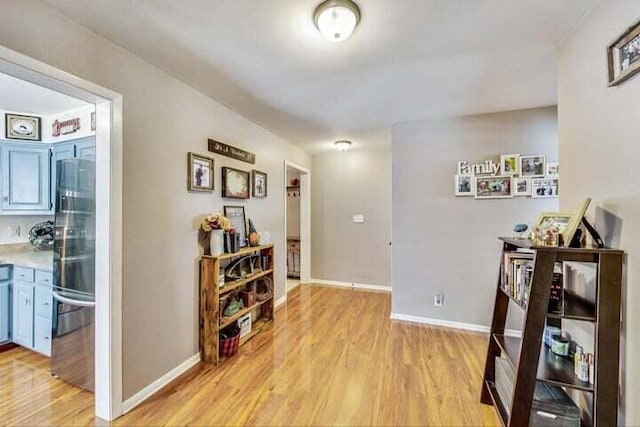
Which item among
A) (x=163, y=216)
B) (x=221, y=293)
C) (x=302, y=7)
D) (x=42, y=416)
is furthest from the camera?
(x=221, y=293)

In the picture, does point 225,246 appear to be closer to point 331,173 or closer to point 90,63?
point 90,63

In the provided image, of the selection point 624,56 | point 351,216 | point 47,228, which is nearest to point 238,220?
point 47,228

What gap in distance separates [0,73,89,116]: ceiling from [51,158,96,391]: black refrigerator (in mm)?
809

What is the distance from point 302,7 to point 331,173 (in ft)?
11.8

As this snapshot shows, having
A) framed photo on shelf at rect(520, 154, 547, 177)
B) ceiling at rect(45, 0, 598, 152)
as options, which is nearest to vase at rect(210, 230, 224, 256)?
ceiling at rect(45, 0, 598, 152)

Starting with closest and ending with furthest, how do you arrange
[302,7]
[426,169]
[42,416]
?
[302,7], [42,416], [426,169]

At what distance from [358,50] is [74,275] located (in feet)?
8.42

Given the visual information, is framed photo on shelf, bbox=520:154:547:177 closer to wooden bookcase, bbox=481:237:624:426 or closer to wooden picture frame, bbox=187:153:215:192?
wooden bookcase, bbox=481:237:624:426

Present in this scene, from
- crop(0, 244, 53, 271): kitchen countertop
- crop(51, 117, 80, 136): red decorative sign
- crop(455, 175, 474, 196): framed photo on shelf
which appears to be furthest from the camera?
crop(455, 175, 474, 196): framed photo on shelf

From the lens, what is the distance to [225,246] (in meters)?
2.54

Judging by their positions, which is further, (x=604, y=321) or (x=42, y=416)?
(x=42, y=416)

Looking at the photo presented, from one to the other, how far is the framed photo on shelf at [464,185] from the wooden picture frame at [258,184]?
230 cm

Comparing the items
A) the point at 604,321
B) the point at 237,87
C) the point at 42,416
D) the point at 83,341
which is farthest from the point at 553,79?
the point at 42,416

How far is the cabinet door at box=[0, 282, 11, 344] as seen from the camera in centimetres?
254
